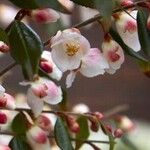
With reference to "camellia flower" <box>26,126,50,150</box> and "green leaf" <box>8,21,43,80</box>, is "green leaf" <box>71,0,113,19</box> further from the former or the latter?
"camellia flower" <box>26,126,50,150</box>

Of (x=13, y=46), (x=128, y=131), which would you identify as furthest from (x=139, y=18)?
(x=128, y=131)

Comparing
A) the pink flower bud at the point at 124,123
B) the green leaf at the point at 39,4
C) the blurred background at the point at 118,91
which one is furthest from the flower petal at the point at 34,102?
the blurred background at the point at 118,91

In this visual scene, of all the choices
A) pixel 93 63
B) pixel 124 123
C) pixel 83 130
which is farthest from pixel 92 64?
pixel 124 123

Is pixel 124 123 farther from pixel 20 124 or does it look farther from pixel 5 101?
pixel 5 101

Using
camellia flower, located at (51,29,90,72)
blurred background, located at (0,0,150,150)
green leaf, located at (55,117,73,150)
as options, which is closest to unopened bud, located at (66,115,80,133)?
green leaf, located at (55,117,73,150)

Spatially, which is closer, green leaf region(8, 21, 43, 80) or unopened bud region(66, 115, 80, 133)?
green leaf region(8, 21, 43, 80)
